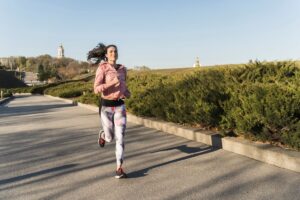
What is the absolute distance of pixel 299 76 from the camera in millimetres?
6930

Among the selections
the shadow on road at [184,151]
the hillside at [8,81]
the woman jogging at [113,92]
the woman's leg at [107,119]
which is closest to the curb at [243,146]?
the shadow on road at [184,151]

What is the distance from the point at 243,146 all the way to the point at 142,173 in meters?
2.04

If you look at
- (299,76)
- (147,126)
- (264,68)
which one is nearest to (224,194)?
(299,76)

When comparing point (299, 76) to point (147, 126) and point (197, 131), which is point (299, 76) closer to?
point (197, 131)

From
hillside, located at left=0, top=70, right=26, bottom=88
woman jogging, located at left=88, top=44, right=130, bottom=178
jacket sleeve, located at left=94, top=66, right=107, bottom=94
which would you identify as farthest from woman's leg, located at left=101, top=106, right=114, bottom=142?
hillside, located at left=0, top=70, right=26, bottom=88

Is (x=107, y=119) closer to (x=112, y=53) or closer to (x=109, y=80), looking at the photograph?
(x=109, y=80)

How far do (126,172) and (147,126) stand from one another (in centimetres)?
566

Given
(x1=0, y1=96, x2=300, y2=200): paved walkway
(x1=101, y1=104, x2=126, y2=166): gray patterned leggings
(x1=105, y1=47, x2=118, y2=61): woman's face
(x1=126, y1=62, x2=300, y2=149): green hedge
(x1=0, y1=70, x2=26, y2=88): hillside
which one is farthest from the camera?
(x1=0, y1=70, x2=26, y2=88): hillside

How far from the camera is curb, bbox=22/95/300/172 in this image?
5918 mm

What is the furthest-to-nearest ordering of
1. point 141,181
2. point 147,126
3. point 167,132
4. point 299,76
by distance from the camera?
point 147,126, point 167,132, point 299,76, point 141,181

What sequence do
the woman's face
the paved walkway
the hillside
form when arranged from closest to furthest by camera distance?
the paved walkway, the woman's face, the hillside

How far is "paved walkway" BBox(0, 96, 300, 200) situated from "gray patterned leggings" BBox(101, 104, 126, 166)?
0.40 metres

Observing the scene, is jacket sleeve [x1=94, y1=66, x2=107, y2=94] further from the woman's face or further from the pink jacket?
the woman's face

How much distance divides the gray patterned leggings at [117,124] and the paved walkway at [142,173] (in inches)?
15.8
